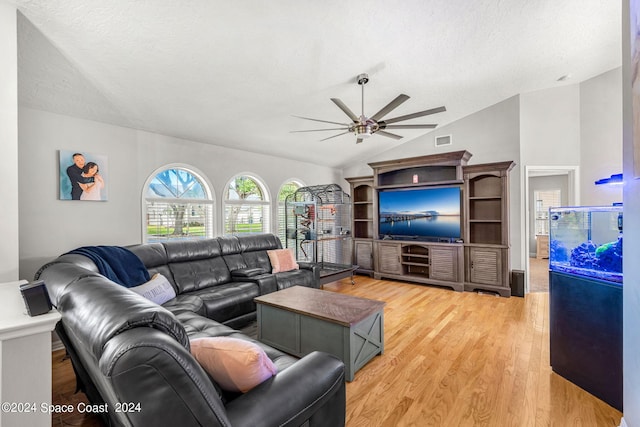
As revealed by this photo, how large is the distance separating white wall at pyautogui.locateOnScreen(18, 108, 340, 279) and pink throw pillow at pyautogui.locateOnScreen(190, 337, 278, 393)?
292 cm

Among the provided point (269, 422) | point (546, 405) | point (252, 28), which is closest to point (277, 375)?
point (269, 422)

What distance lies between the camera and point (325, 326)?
2473 millimetres

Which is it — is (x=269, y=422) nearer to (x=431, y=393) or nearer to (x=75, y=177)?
(x=431, y=393)

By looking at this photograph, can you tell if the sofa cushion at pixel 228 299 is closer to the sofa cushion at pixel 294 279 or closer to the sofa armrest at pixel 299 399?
the sofa cushion at pixel 294 279

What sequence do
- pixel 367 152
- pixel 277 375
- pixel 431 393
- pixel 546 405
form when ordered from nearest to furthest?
1. pixel 277 375
2. pixel 546 405
3. pixel 431 393
4. pixel 367 152

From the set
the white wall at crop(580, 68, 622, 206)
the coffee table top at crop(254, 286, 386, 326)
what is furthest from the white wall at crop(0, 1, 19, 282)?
the white wall at crop(580, 68, 622, 206)

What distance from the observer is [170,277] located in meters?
3.50

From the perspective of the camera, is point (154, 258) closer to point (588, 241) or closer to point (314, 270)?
point (314, 270)

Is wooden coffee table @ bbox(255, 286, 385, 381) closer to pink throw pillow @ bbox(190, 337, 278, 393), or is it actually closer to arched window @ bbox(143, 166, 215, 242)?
pink throw pillow @ bbox(190, 337, 278, 393)

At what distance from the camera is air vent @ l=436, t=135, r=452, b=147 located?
5.68 meters

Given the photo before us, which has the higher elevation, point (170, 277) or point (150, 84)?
point (150, 84)

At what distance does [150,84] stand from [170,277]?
217cm

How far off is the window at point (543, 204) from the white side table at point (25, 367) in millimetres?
9867

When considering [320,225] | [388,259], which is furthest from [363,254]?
[320,225]
